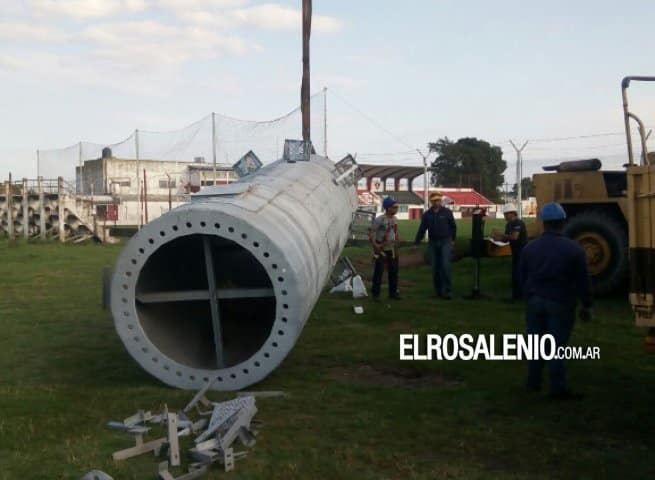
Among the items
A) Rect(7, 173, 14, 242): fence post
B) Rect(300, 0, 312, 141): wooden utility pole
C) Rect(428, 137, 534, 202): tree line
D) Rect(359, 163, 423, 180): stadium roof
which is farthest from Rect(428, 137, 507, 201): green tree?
Rect(300, 0, 312, 141): wooden utility pole

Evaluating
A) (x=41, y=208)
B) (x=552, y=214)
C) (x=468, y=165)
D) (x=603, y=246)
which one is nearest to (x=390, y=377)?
(x=552, y=214)

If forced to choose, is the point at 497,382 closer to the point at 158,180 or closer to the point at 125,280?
the point at 125,280

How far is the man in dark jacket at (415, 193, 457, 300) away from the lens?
466 inches

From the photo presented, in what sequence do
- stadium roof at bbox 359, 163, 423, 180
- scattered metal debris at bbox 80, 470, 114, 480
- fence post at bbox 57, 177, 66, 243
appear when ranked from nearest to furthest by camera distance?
scattered metal debris at bbox 80, 470, 114, 480, fence post at bbox 57, 177, 66, 243, stadium roof at bbox 359, 163, 423, 180

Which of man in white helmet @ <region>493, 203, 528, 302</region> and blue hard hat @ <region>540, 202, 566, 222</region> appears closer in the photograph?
blue hard hat @ <region>540, 202, 566, 222</region>

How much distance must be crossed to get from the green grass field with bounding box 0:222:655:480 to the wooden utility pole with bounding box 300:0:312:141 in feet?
34.5

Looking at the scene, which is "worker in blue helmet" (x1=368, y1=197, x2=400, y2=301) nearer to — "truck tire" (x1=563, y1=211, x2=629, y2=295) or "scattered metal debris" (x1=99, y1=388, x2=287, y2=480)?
"truck tire" (x1=563, y1=211, x2=629, y2=295)

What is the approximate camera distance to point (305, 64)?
63.9 feet

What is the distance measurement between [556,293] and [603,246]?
5264mm

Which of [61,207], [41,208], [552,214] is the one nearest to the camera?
[552,214]

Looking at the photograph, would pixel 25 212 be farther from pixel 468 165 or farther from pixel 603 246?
pixel 468 165

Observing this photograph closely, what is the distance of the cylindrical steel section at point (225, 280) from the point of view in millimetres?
6168

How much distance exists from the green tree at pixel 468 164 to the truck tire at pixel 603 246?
6904 cm

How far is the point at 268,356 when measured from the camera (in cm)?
624
